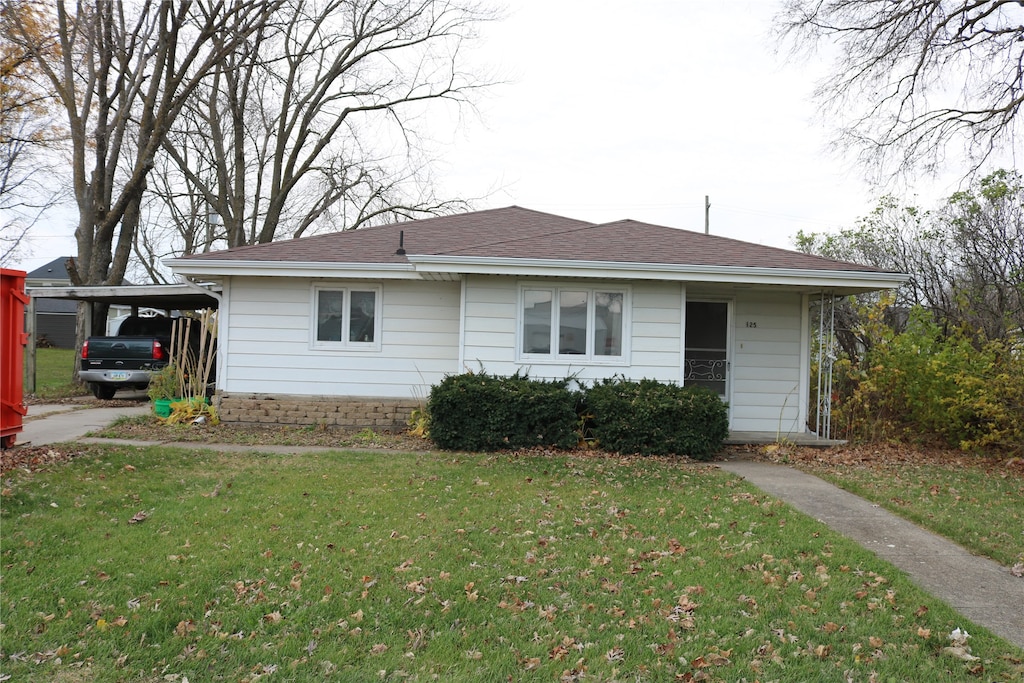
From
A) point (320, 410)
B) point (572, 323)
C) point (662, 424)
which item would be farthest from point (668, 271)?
point (320, 410)

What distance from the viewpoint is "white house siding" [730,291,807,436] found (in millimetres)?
12258

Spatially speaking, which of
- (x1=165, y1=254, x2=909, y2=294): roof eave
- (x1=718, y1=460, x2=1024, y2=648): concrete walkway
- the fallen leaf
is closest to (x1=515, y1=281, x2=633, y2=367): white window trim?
(x1=165, y1=254, x2=909, y2=294): roof eave

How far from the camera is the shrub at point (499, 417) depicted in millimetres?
10406

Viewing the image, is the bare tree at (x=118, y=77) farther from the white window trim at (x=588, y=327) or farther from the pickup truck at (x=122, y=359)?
the white window trim at (x=588, y=327)

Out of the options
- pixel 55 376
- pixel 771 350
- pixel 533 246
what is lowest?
pixel 55 376

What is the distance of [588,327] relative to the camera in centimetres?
1123

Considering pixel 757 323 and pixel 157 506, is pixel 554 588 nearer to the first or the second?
pixel 157 506

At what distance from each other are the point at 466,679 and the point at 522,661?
354mm

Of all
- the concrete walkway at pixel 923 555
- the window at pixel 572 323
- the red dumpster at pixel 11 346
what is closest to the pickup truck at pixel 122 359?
the red dumpster at pixel 11 346

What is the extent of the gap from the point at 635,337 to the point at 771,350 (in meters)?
2.66

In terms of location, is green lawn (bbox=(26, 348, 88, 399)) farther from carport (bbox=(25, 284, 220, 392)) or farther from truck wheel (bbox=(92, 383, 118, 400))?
truck wheel (bbox=(92, 383, 118, 400))

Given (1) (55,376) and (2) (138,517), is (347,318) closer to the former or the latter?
(2) (138,517)

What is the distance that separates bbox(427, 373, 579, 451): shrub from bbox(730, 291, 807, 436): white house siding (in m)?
3.48

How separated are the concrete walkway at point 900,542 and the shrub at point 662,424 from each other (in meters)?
0.48
